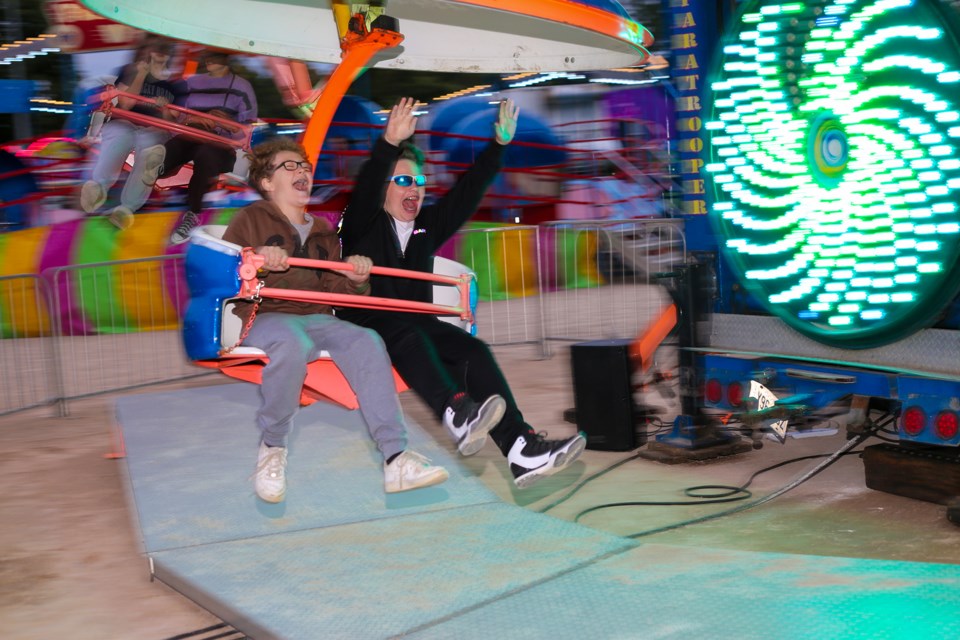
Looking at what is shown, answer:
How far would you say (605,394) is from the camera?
5023 millimetres

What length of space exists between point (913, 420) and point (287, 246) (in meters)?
2.26

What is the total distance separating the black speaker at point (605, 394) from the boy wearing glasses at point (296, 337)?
1.32 metres

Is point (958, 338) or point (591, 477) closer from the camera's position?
point (958, 338)

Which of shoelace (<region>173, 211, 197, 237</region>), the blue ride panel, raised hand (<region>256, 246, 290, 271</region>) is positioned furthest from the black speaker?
shoelace (<region>173, 211, 197, 237</region>)

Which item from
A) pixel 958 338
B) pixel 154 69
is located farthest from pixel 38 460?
pixel 958 338

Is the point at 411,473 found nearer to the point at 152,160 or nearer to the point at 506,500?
the point at 506,500

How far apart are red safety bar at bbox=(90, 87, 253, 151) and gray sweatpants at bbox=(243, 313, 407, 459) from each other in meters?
2.27

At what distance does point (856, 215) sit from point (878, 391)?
65 centimetres

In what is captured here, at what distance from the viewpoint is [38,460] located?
5.64m

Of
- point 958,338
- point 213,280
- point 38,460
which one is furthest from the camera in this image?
point 38,460

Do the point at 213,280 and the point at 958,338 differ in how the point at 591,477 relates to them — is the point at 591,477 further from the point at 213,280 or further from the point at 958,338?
the point at 213,280

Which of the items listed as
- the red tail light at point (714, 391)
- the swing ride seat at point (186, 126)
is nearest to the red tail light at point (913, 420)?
the red tail light at point (714, 391)

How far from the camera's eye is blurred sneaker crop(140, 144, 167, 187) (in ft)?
20.8

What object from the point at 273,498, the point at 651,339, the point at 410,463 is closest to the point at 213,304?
the point at 273,498
